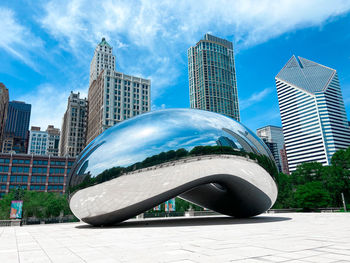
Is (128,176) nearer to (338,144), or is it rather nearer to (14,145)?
(338,144)

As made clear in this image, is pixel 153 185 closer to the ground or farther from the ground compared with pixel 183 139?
closer to the ground

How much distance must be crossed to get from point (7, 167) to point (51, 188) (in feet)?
49.3

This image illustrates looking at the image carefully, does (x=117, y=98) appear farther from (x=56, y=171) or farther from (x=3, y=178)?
(x=3, y=178)

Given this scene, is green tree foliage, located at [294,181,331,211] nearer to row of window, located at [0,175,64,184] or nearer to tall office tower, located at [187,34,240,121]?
row of window, located at [0,175,64,184]

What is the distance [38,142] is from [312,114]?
18906cm

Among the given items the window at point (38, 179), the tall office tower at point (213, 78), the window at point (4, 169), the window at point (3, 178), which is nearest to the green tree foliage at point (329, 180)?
the window at point (38, 179)

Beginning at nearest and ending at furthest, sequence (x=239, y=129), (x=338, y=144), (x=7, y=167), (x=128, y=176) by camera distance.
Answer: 1. (x=128, y=176)
2. (x=239, y=129)
3. (x=7, y=167)
4. (x=338, y=144)

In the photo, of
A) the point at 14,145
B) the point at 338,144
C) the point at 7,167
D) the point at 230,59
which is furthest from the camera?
the point at 230,59

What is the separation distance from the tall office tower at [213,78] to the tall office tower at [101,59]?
6067 centimetres

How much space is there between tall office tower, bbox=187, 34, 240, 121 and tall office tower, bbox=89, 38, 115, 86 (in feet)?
199

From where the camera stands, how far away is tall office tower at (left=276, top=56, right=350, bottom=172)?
160250 mm

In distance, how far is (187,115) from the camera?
1206 centimetres

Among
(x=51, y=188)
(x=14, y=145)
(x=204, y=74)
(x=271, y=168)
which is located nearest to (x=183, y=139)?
(x=271, y=168)

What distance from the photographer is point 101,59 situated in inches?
5802
